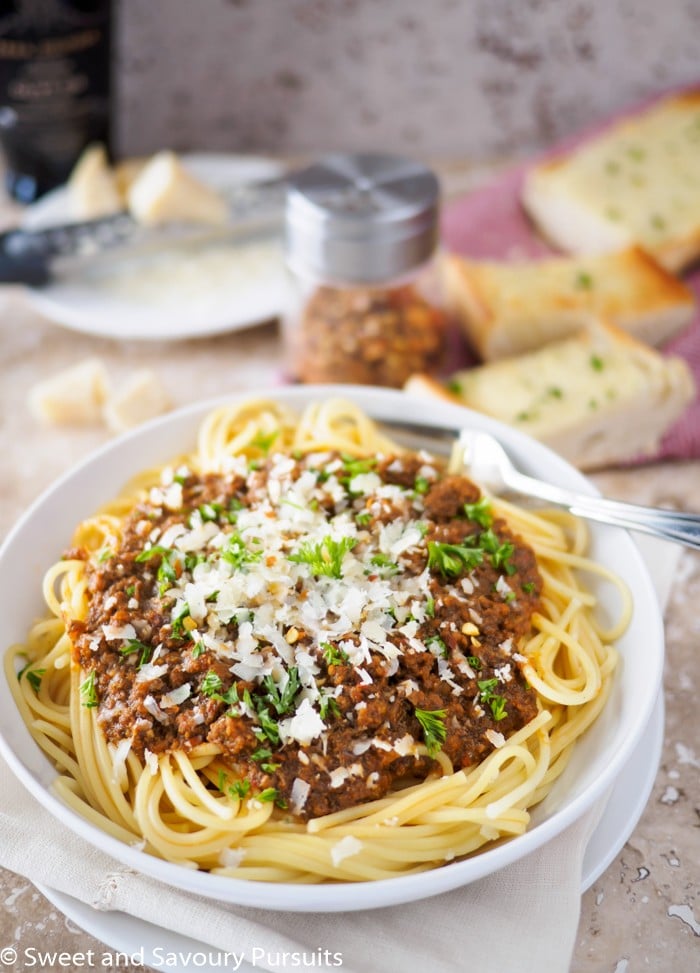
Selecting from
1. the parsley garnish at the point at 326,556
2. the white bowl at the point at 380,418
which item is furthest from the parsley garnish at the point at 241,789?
the parsley garnish at the point at 326,556

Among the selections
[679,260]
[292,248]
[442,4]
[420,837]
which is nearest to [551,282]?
[679,260]

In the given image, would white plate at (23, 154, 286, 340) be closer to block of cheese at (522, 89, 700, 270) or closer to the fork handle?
block of cheese at (522, 89, 700, 270)

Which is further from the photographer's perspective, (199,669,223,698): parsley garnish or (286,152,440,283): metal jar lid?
(286,152,440,283): metal jar lid

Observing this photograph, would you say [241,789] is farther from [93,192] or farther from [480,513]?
[93,192]

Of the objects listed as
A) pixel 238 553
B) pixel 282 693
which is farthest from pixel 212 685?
pixel 238 553

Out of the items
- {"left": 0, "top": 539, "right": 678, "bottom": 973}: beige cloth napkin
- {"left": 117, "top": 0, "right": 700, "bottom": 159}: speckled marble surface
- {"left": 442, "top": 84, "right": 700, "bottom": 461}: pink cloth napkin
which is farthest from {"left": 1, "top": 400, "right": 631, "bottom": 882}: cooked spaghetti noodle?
{"left": 117, "top": 0, "right": 700, "bottom": 159}: speckled marble surface

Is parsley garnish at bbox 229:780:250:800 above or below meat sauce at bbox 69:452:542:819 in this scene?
below

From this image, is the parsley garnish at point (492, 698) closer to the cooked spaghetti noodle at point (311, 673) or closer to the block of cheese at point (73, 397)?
the cooked spaghetti noodle at point (311, 673)
